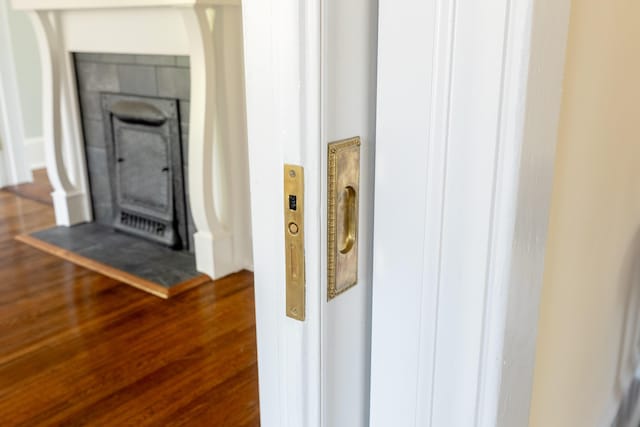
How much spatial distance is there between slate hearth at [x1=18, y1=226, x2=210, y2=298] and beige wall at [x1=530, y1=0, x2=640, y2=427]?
1.85 m

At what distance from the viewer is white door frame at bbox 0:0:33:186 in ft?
13.5

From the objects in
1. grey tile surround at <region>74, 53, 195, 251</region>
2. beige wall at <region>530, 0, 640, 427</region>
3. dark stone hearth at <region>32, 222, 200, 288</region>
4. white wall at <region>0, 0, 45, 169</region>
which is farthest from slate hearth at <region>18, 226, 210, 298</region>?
beige wall at <region>530, 0, 640, 427</region>

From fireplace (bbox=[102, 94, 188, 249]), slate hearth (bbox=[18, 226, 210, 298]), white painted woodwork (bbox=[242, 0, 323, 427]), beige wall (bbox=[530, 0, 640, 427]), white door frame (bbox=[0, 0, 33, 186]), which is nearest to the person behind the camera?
white painted woodwork (bbox=[242, 0, 323, 427])

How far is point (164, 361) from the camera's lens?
2.07 meters

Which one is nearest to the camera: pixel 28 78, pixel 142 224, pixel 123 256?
pixel 123 256

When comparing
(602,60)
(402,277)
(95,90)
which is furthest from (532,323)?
(95,90)

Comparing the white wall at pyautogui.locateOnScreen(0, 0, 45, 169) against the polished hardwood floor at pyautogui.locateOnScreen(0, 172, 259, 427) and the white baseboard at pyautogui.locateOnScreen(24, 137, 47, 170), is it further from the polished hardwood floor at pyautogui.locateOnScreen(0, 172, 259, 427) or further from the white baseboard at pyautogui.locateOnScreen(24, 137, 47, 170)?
the polished hardwood floor at pyautogui.locateOnScreen(0, 172, 259, 427)

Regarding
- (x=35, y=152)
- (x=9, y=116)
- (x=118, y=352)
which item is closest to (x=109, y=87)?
(x=118, y=352)

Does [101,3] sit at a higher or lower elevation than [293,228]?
higher

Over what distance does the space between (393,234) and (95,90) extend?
114 inches

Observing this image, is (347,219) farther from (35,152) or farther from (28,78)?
(35,152)

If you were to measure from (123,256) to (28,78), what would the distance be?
7.21 ft

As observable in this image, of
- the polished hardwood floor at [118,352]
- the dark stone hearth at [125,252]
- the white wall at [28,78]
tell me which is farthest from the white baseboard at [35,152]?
the polished hardwood floor at [118,352]

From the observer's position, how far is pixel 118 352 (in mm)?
2125
